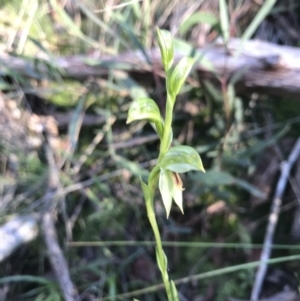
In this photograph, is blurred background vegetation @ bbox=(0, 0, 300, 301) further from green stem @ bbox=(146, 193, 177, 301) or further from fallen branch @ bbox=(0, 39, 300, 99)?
green stem @ bbox=(146, 193, 177, 301)

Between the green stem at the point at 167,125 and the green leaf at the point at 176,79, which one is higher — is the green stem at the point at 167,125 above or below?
below

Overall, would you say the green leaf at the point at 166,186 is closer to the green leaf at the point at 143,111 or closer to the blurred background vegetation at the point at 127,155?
the green leaf at the point at 143,111

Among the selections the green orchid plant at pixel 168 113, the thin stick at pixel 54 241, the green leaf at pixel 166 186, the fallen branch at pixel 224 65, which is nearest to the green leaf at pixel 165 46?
the green orchid plant at pixel 168 113

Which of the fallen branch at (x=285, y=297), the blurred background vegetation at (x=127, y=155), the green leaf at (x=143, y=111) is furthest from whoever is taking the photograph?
the blurred background vegetation at (x=127, y=155)

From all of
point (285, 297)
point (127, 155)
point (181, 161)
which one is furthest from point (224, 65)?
point (181, 161)

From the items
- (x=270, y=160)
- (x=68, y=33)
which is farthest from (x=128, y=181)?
(x=68, y=33)

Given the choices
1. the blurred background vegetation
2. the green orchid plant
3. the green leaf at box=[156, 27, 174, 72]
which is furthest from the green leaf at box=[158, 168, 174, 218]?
the blurred background vegetation

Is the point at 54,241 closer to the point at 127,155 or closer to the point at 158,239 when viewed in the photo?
the point at 127,155

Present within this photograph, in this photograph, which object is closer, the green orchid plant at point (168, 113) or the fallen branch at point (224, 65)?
the green orchid plant at point (168, 113)
